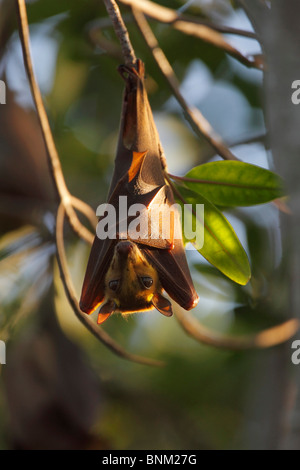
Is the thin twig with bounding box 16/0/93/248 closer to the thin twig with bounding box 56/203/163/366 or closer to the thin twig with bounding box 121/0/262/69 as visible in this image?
the thin twig with bounding box 56/203/163/366

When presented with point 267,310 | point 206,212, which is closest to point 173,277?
point 206,212

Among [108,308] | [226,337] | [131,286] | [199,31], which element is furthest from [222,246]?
[199,31]

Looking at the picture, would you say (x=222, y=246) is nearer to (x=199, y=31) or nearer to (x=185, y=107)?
(x=185, y=107)

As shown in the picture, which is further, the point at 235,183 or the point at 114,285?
the point at 235,183

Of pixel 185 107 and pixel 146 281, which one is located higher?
pixel 185 107

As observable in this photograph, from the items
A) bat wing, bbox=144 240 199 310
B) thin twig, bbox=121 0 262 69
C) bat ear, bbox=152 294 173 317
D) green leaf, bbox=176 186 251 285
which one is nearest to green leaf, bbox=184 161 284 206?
green leaf, bbox=176 186 251 285

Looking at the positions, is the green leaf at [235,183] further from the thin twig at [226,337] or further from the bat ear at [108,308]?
the thin twig at [226,337]
